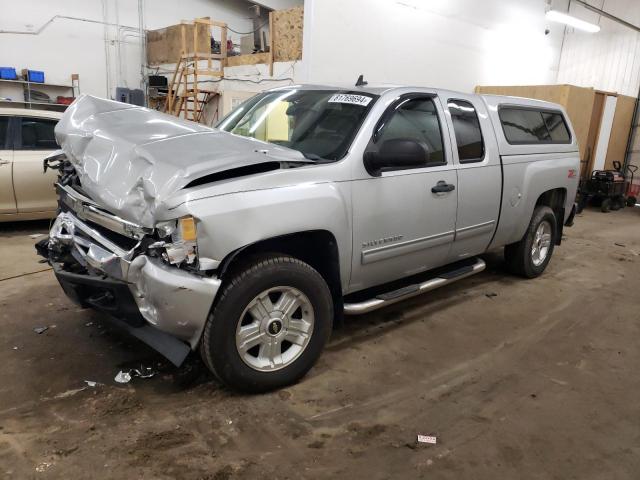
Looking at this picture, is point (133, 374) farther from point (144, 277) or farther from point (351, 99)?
point (351, 99)

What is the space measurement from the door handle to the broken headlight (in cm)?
191

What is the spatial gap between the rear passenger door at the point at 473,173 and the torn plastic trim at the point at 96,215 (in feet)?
8.06

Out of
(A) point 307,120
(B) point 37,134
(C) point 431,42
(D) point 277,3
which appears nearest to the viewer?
(A) point 307,120

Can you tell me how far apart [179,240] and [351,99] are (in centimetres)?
177

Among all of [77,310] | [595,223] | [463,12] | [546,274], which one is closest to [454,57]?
[463,12]

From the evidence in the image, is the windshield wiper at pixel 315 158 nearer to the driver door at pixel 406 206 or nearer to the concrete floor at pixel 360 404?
the driver door at pixel 406 206

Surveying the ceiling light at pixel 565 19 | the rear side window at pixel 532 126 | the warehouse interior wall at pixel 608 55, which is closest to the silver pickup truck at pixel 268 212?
the rear side window at pixel 532 126

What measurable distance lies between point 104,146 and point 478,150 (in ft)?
9.43

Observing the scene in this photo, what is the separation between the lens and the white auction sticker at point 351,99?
3443 millimetres

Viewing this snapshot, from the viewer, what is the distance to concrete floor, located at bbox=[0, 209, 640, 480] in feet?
7.77

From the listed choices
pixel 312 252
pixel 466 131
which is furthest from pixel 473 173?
pixel 312 252

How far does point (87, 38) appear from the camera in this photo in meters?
13.9

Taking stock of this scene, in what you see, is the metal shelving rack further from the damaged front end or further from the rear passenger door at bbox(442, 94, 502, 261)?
the rear passenger door at bbox(442, 94, 502, 261)

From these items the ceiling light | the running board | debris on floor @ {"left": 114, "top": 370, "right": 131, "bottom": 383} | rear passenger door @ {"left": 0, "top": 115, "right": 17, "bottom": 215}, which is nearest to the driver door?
the running board
